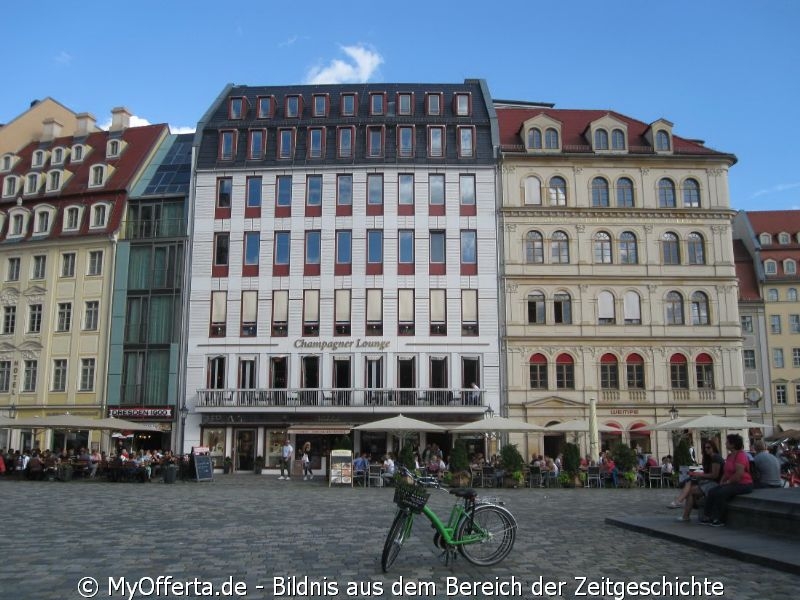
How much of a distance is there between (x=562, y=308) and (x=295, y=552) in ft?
105

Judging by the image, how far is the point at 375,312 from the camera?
41.9 metres

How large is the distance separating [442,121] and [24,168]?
2561 centimetres

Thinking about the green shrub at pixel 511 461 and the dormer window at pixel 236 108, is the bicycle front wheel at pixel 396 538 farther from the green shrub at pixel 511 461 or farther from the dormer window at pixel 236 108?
the dormer window at pixel 236 108

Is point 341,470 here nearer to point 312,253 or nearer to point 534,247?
point 312,253

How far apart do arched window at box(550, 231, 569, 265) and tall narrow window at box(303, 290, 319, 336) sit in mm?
12340

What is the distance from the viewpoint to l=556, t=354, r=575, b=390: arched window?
41.2 meters

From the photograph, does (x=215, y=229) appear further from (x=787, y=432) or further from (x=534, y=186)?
(x=787, y=432)

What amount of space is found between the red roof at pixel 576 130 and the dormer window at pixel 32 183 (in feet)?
88.4

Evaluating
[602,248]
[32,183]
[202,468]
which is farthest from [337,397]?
[32,183]

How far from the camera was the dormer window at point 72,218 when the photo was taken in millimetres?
45250

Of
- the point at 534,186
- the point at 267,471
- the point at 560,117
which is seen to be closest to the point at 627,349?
the point at 534,186

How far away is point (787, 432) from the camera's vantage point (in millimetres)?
53781

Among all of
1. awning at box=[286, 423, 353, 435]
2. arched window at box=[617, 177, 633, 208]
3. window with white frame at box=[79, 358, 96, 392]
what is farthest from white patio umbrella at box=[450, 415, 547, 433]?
window with white frame at box=[79, 358, 96, 392]

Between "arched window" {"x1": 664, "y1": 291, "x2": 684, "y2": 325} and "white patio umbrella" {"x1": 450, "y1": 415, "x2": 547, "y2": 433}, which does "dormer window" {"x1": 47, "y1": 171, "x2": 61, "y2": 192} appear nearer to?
"white patio umbrella" {"x1": 450, "y1": 415, "x2": 547, "y2": 433}
